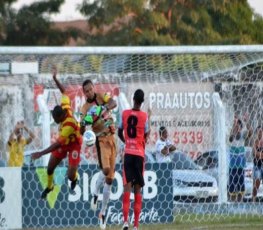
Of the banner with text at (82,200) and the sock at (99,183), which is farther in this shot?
the banner with text at (82,200)

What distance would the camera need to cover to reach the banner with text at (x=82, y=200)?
70.0ft

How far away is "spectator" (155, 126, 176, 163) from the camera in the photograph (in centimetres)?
2306

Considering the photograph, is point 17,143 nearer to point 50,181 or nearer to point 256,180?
point 50,181

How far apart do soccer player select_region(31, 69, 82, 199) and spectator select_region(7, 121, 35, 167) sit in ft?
8.49

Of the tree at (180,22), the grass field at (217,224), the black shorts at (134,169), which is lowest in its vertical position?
the grass field at (217,224)

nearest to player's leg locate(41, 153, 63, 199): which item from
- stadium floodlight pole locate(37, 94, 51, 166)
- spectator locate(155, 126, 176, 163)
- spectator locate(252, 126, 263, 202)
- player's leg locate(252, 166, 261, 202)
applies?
stadium floodlight pole locate(37, 94, 51, 166)

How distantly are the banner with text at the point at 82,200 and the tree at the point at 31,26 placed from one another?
118 ft

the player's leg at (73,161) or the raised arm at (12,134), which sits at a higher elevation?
the raised arm at (12,134)

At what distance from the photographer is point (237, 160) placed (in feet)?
74.2

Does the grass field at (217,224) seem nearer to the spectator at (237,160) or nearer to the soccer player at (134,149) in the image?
the spectator at (237,160)

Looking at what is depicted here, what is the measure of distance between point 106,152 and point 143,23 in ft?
113

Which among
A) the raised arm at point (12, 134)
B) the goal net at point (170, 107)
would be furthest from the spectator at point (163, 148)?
the raised arm at point (12, 134)

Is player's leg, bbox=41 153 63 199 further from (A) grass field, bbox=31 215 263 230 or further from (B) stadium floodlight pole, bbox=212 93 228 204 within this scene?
(B) stadium floodlight pole, bbox=212 93 228 204

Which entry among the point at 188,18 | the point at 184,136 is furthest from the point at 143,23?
the point at 184,136
